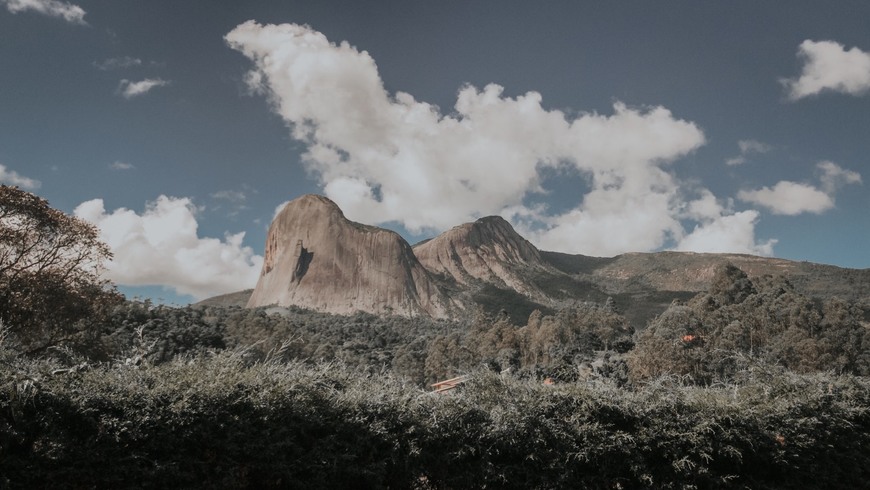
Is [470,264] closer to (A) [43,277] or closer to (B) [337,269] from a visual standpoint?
(B) [337,269]

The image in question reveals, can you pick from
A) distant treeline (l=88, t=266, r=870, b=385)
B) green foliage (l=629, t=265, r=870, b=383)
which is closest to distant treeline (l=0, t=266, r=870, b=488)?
distant treeline (l=88, t=266, r=870, b=385)

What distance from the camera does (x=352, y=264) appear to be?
452ft

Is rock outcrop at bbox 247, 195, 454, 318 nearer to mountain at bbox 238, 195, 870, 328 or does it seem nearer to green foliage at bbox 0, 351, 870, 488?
mountain at bbox 238, 195, 870, 328

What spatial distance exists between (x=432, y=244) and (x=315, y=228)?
61.0 m

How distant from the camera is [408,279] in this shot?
140m

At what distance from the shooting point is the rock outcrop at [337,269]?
425ft

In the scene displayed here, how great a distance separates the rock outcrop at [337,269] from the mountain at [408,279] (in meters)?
0.26

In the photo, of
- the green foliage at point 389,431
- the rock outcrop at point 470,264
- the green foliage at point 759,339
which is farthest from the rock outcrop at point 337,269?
the green foliage at point 389,431

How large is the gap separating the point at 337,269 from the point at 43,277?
120176mm

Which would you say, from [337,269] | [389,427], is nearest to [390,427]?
[389,427]

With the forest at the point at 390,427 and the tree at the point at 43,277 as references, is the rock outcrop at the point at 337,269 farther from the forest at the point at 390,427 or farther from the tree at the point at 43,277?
the forest at the point at 390,427

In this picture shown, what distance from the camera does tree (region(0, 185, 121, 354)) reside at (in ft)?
50.1

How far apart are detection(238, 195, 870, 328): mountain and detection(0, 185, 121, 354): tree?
10462cm

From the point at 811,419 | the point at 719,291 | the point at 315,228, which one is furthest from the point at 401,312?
the point at 811,419
